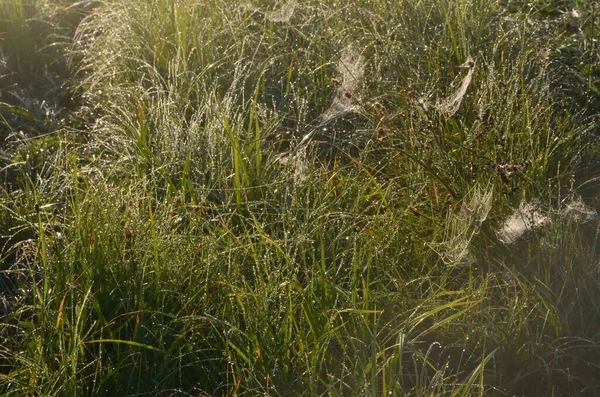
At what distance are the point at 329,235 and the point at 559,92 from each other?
1.35 meters

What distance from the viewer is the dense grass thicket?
103 inches

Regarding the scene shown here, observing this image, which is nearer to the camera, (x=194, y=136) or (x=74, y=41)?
(x=194, y=136)

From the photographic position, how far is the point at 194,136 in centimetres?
352

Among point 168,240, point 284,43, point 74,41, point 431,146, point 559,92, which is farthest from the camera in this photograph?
point 74,41

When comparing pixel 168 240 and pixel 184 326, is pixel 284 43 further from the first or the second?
pixel 184 326

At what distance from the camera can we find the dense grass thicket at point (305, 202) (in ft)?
8.57

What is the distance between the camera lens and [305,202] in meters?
3.27

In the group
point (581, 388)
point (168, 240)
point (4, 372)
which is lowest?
point (581, 388)

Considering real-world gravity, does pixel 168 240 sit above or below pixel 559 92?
above

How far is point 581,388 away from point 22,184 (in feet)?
7.03

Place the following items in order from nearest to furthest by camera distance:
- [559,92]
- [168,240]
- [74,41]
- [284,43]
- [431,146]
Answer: [168,240] < [431,146] < [559,92] < [284,43] < [74,41]

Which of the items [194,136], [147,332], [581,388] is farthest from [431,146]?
[147,332]

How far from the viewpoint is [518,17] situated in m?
4.33

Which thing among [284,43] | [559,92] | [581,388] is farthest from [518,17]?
[581,388]
